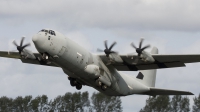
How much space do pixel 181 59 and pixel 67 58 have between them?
28.2 ft

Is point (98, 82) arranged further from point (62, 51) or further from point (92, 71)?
point (62, 51)

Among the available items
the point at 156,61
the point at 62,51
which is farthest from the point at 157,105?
the point at 62,51

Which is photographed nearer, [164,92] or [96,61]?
[96,61]

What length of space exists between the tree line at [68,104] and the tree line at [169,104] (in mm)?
3214

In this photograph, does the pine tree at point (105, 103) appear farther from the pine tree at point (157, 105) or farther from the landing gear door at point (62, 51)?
the landing gear door at point (62, 51)

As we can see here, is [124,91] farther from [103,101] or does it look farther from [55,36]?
[103,101]

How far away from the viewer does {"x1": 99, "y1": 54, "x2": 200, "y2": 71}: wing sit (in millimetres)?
51062

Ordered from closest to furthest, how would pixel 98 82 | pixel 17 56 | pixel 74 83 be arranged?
pixel 98 82
pixel 74 83
pixel 17 56

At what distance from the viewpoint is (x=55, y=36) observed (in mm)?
48875

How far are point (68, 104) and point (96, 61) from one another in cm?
1773

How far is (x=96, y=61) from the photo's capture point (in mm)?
52062

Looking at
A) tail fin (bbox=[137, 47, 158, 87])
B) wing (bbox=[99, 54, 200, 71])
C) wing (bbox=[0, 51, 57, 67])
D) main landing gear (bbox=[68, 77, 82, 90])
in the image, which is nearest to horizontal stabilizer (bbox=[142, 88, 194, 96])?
tail fin (bbox=[137, 47, 158, 87])

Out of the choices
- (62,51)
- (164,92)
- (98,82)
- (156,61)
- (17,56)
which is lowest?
(98,82)

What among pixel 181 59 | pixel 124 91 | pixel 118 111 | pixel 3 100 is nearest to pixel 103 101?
pixel 118 111
